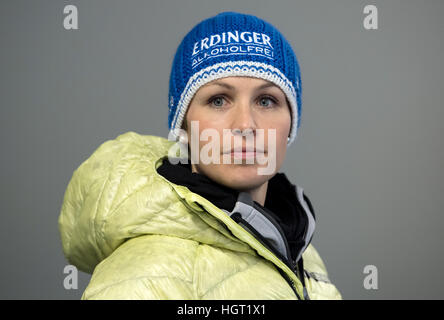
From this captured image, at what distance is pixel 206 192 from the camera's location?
1.67 metres

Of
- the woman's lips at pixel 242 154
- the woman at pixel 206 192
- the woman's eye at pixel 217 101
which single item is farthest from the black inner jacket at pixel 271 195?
the woman's eye at pixel 217 101

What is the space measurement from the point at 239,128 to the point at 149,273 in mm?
559

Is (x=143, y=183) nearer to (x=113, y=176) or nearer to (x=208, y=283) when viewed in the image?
(x=113, y=176)

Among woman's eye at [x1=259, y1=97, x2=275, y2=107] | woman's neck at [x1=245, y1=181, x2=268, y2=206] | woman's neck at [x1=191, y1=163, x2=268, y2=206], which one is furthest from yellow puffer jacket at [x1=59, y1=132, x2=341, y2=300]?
woman's eye at [x1=259, y1=97, x2=275, y2=107]

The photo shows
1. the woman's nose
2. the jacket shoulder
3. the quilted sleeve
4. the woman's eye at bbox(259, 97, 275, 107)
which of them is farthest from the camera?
the jacket shoulder

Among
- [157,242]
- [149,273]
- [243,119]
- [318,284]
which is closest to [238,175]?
[243,119]

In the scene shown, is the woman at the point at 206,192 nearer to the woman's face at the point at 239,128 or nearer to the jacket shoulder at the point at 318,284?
the woman's face at the point at 239,128

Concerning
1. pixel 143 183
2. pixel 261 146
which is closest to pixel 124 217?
pixel 143 183

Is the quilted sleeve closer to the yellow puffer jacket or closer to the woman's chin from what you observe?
the yellow puffer jacket

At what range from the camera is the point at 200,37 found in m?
1.78

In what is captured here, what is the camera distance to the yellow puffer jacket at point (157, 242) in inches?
56.6

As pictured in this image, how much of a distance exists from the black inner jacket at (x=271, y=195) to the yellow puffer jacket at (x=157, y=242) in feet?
0.26

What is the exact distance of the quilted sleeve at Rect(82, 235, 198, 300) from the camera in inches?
54.8
